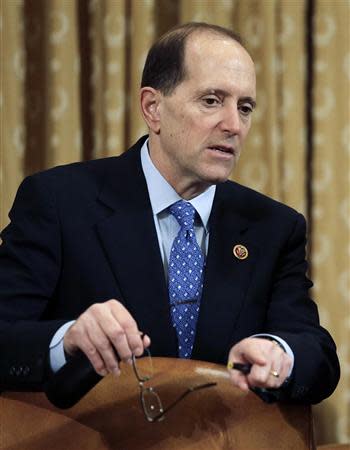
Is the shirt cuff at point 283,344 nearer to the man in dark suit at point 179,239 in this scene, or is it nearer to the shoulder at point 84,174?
the man in dark suit at point 179,239

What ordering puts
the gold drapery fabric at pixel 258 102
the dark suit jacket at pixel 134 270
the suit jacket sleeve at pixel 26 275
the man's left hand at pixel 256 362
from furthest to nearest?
1. the gold drapery fabric at pixel 258 102
2. the dark suit jacket at pixel 134 270
3. the suit jacket sleeve at pixel 26 275
4. the man's left hand at pixel 256 362

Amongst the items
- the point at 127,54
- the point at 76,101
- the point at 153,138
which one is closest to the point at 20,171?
the point at 76,101

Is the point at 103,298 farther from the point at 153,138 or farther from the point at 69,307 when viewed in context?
the point at 153,138

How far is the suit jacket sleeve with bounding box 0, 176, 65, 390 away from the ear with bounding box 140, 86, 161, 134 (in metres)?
0.32

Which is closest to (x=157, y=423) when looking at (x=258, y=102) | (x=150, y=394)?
(x=150, y=394)

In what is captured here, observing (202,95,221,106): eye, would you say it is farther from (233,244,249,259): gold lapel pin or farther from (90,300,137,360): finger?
(90,300,137,360): finger

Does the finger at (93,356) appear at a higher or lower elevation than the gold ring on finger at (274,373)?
Answer: higher

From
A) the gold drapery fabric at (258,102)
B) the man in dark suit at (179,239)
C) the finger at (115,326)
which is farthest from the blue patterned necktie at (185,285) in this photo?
the gold drapery fabric at (258,102)

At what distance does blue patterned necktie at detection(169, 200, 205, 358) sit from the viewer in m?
1.83

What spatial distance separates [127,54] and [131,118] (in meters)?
0.20

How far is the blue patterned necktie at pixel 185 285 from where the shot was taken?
6.02 feet

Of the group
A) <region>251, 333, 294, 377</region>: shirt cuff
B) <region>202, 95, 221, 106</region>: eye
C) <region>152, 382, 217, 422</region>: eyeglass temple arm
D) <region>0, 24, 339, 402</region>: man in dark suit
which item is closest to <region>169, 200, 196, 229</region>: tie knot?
<region>0, 24, 339, 402</region>: man in dark suit

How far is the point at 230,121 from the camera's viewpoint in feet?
6.12

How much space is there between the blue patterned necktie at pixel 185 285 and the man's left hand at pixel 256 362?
356 mm
